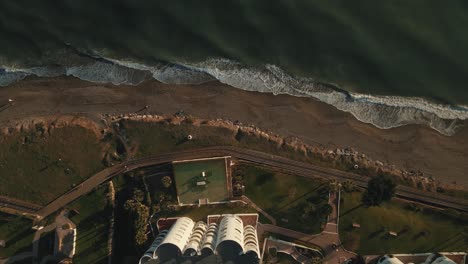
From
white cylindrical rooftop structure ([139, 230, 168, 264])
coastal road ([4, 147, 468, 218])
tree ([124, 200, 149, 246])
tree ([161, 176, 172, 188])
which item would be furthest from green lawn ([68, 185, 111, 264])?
white cylindrical rooftop structure ([139, 230, 168, 264])

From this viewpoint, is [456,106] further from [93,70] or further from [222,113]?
[93,70]

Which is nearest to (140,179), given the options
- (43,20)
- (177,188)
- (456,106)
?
(177,188)

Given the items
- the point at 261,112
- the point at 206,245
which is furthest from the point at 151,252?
the point at 261,112

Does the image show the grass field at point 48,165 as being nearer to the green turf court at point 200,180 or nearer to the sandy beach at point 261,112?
the sandy beach at point 261,112

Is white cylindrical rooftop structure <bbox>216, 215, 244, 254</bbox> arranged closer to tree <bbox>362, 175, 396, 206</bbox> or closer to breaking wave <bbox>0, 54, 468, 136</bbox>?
tree <bbox>362, 175, 396, 206</bbox>

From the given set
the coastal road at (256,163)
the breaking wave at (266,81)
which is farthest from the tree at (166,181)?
the breaking wave at (266,81)

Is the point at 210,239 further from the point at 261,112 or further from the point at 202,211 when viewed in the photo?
the point at 261,112
